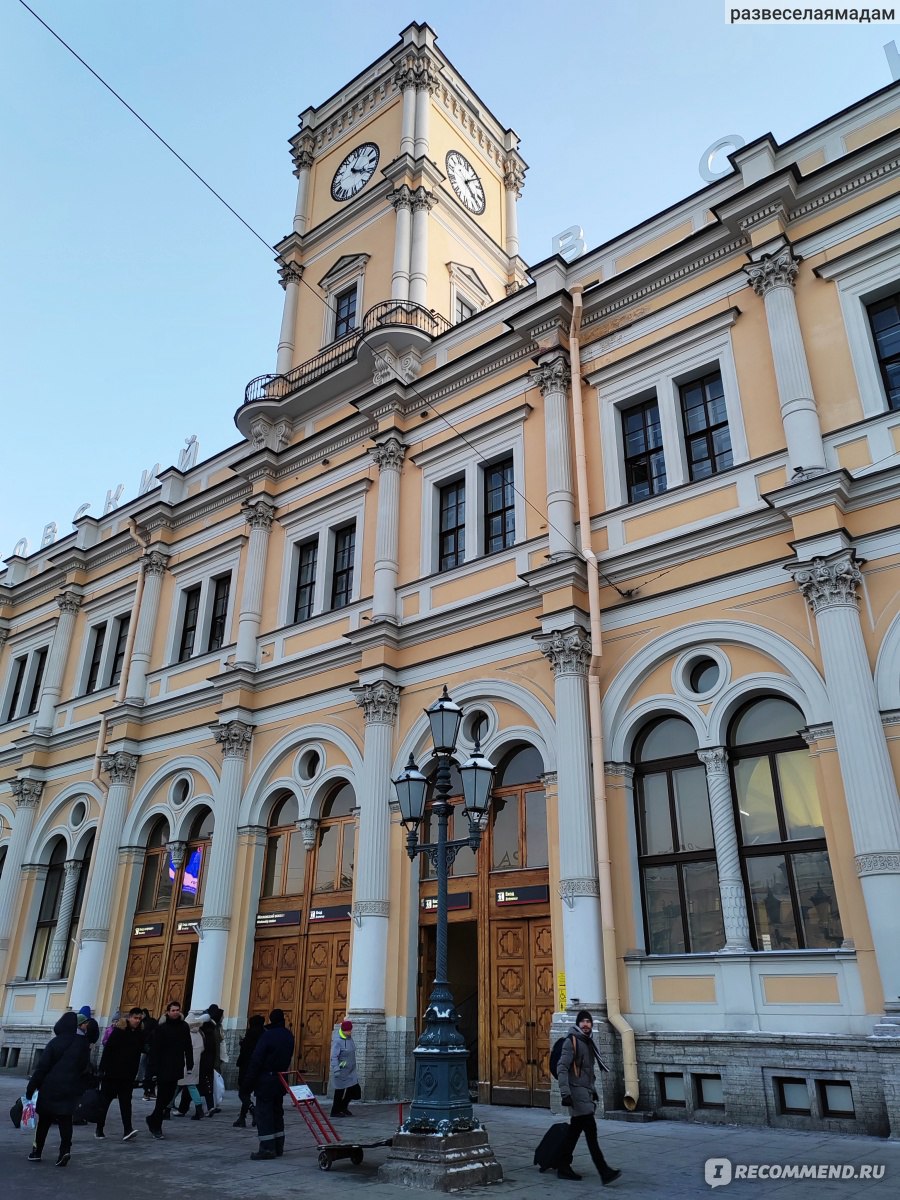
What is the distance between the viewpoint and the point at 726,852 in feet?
42.2

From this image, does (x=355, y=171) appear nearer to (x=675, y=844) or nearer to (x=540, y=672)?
(x=540, y=672)

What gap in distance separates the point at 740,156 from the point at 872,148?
7.54 ft

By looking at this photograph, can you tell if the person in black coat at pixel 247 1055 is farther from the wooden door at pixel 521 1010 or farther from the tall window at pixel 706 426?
the tall window at pixel 706 426

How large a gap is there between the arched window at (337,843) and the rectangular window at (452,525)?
5.04m

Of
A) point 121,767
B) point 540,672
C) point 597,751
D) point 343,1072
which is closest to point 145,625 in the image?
point 121,767

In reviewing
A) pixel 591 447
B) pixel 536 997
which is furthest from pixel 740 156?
pixel 536 997

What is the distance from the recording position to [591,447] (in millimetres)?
17047

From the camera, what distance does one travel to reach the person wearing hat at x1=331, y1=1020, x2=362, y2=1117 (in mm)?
13461

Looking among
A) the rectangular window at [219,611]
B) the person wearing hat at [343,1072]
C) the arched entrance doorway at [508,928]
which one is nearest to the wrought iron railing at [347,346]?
the rectangular window at [219,611]

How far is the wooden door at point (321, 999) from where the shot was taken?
16906mm

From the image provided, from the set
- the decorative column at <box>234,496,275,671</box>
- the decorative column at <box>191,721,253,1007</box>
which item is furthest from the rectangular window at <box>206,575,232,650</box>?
the decorative column at <box>191,721,253,1007</box>

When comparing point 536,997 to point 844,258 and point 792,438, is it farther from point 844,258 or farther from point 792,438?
point 844,258

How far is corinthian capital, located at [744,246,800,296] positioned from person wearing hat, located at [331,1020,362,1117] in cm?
1323

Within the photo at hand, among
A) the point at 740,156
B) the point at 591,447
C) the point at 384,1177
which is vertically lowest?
the point at 384,1177
